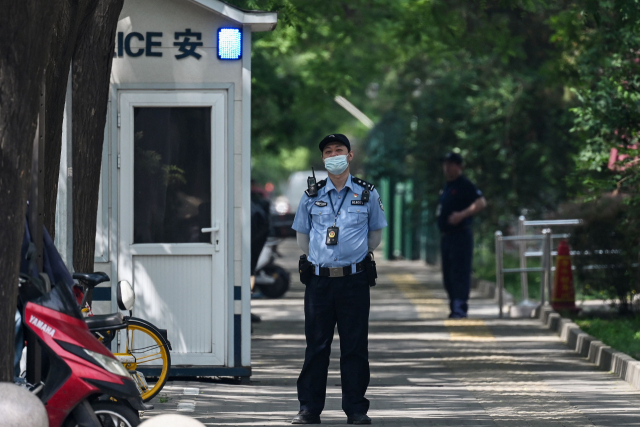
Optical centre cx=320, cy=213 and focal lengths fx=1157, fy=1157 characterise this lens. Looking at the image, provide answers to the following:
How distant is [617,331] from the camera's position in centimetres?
1175

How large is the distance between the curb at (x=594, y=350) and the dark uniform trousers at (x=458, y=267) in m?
1.02

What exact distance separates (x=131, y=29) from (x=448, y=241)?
6178mm

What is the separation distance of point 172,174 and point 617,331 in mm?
5076

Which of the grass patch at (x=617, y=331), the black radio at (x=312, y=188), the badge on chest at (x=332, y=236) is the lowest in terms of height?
the grass patch at (x=617, y=331)

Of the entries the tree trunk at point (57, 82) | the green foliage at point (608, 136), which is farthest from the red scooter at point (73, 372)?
the green foliage at point (608, 136)

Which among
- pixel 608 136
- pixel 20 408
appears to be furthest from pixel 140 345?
pixel 608 136

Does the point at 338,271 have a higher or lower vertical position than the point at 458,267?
higher

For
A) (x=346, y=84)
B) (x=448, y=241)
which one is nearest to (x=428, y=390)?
(x=448, y=241)

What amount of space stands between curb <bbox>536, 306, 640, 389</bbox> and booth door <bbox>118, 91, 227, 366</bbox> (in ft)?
10.7

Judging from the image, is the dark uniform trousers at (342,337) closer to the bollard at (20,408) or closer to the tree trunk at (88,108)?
the tree trunk at (88,108)

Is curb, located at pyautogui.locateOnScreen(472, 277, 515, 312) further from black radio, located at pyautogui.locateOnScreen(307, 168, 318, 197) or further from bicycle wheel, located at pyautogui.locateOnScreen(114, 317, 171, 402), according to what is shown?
black radio, located at pyautogui.locateOnScreen(307, 168, 318, 197)

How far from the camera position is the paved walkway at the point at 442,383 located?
7.66 m

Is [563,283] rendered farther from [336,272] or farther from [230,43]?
[336,272]

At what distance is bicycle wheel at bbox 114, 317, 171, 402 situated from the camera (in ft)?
25.8
